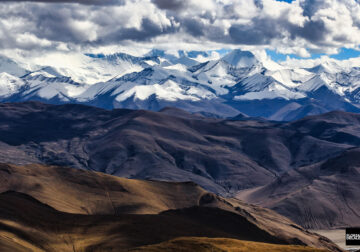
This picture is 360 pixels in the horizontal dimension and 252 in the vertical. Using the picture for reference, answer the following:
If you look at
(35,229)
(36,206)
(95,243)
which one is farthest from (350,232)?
(36,206)

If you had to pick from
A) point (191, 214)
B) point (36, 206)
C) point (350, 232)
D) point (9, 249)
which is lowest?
point (191, 214)

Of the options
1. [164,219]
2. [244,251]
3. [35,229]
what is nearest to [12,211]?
[35,229]

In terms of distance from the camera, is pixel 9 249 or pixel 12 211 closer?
pixel 9 249

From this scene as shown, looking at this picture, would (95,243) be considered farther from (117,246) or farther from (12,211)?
(12,211)

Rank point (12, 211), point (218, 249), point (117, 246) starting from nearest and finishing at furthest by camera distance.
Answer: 1. point (218, 249)
2. point (117, 246)
3. point (12, 211)

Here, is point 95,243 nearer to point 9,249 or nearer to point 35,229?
point 35,229

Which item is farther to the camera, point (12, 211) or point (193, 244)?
point (12, 211)

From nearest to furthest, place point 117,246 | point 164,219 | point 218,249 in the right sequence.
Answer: point 218,249
point 117,246
point 164,219

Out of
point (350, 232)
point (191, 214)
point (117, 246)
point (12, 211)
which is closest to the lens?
point (350, 232)

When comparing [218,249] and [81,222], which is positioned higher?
[218,249]
